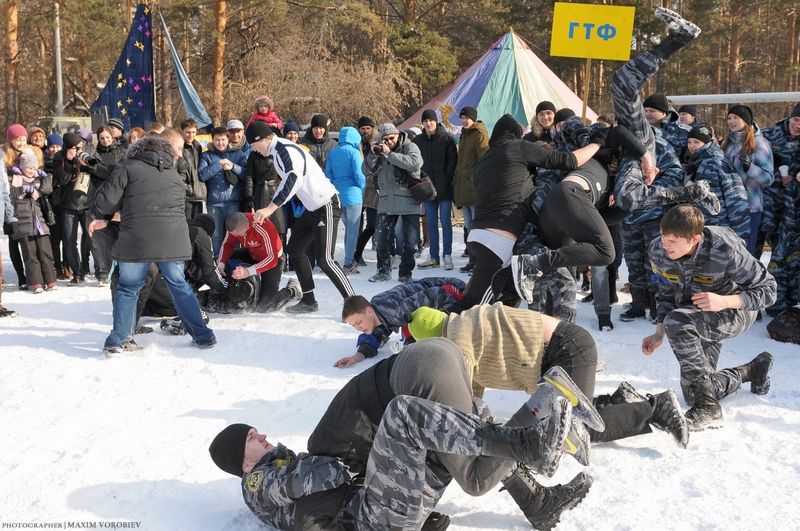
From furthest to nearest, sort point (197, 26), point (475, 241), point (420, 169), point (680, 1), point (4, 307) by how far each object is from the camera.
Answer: point (680, 1), point (197, 26), point (420, 169), point (4, 307), point (475, 241)

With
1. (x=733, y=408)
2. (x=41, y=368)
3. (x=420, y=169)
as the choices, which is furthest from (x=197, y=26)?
(x=733, y=408)

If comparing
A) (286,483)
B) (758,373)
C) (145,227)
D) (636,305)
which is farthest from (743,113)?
(286,483)

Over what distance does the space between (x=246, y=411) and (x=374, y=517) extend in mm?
1796

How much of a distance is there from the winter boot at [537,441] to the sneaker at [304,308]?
4078mm

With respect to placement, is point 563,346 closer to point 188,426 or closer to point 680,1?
point 188,426

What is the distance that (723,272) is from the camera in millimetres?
3812

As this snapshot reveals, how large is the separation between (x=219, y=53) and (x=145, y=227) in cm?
1620

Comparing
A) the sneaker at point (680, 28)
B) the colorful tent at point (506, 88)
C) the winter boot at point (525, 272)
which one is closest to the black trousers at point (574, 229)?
the winter boot at point (525, 272)

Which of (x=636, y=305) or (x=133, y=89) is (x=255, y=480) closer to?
(x=636, y=305)

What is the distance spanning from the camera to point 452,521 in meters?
3.03

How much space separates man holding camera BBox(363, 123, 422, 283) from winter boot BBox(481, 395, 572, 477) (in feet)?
17.2

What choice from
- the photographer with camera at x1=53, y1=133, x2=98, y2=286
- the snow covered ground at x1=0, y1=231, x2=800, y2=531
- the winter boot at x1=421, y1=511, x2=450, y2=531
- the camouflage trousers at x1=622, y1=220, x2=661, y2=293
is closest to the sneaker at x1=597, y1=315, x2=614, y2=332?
the snow covered ground at x1=0, y1=231, x2=800, y2=531

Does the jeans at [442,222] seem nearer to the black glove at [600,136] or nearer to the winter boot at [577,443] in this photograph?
the black glove at [600,136]

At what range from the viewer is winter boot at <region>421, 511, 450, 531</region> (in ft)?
9.45
